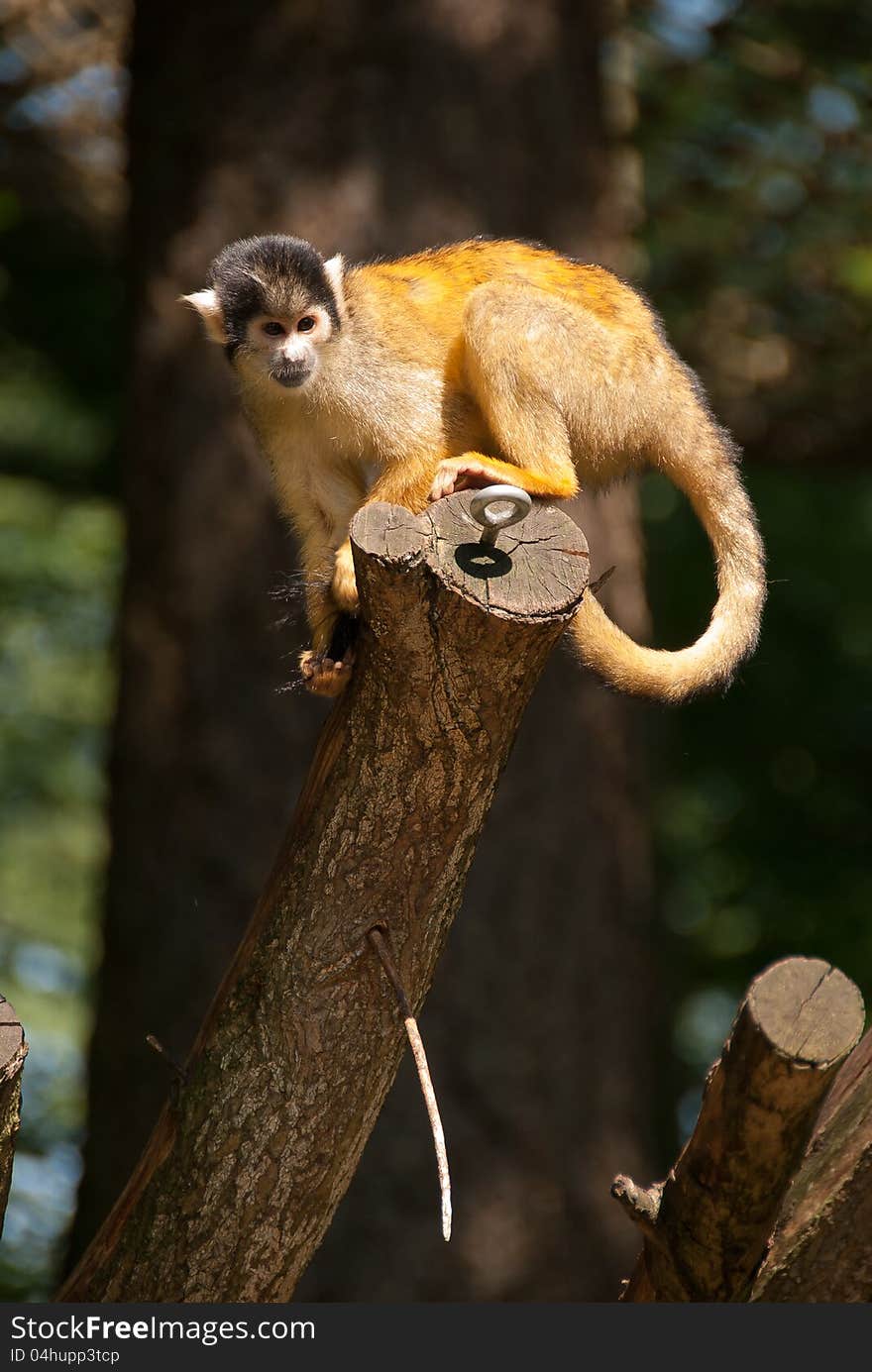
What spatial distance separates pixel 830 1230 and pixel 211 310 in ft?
9.34

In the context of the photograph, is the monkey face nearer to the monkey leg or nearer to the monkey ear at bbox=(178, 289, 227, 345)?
the monkey ear at bbox=(178, 289, 227, 345)

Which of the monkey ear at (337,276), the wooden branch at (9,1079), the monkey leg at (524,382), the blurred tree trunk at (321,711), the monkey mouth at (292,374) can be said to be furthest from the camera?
the blurred tree trunk at (321,711)

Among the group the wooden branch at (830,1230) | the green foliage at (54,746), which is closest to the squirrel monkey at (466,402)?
the wooden branch at (830,1230)

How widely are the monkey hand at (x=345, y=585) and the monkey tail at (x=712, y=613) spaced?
1.82 ft

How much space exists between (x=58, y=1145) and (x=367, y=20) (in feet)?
21.8

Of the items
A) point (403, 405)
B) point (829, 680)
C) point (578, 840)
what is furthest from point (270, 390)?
point (829, 680)

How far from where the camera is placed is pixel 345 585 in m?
3.79

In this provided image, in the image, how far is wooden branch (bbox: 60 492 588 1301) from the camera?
3.14 meters

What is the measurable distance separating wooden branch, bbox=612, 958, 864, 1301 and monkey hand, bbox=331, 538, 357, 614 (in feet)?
4.71

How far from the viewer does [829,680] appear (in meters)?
9.73

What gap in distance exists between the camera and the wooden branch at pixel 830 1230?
3094 mm

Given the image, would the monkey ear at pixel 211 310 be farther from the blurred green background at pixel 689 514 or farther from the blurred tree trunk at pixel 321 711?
the blurred green background at pixel 689 514

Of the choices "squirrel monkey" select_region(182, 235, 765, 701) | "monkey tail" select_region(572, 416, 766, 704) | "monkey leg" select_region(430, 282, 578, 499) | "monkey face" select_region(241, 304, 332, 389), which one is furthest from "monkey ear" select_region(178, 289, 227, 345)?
"monkey tail" select_region(572, 416, 766, 704)

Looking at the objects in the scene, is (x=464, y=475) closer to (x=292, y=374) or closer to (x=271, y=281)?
(x=292, y=374)
